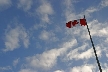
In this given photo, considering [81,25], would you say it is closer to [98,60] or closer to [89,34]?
[89,34]

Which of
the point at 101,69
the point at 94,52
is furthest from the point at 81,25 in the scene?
the point at 101,69

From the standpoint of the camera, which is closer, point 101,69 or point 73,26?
point 101,69

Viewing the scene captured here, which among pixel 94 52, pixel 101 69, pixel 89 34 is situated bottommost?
pixel 101 69

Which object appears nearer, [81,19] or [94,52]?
[94,52]

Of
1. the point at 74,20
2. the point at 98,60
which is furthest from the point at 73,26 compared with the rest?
the point at 98,60

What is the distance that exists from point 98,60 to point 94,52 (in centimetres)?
142

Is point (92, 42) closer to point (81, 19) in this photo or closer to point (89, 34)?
point (89, 34)

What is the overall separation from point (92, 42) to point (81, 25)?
3033mm

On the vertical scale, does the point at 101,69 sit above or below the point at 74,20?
below

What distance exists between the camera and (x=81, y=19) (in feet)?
127

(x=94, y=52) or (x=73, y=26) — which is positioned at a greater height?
(x=73, y=26)

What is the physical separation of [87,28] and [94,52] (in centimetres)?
384

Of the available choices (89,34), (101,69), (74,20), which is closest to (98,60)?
(101,69)

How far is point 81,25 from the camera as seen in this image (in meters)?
38.7
